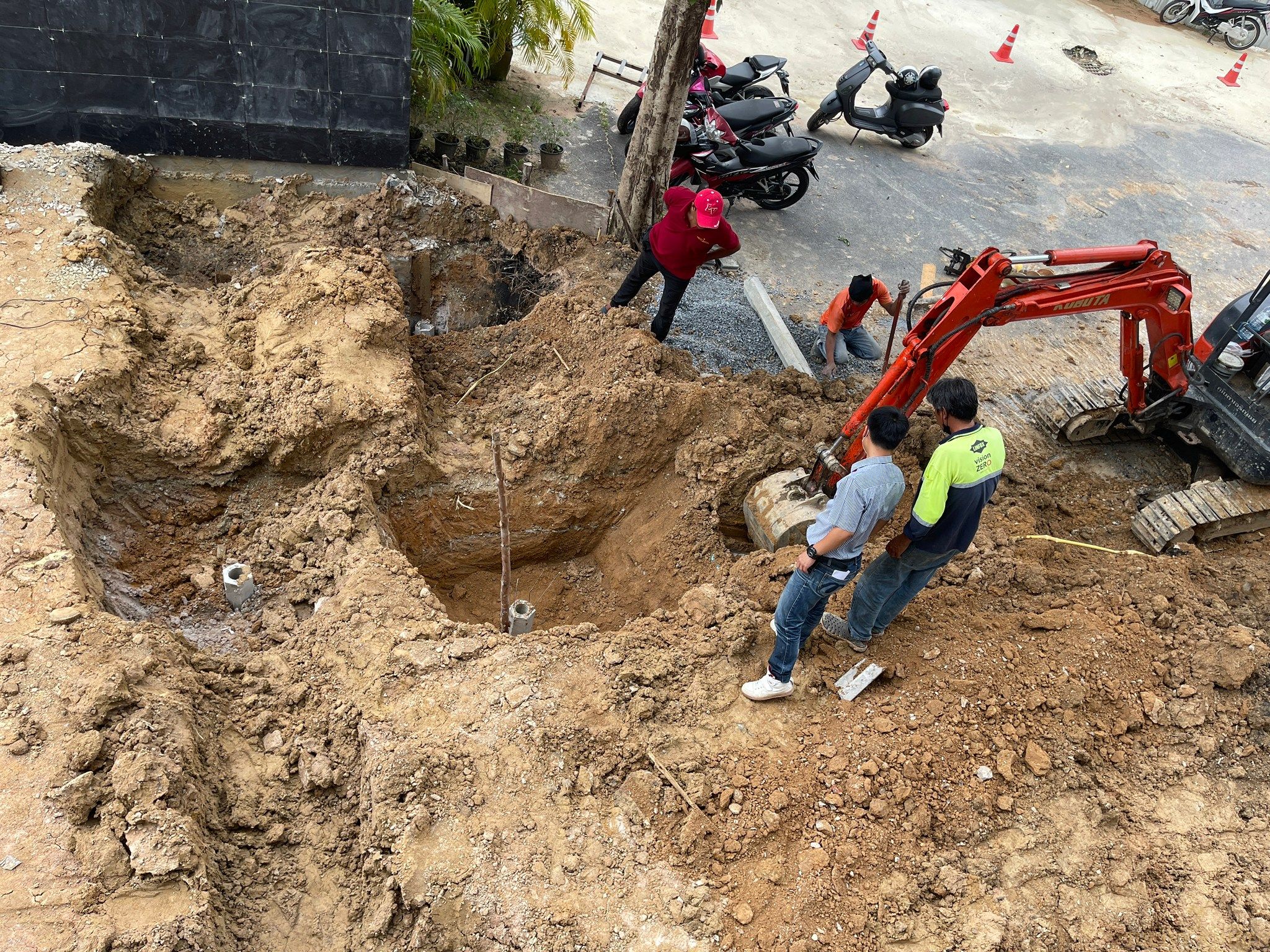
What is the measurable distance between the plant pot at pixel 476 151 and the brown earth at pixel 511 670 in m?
2.99

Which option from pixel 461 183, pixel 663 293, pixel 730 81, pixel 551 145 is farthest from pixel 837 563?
pixel 730 81

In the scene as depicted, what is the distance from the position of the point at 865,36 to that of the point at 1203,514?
11.1 m

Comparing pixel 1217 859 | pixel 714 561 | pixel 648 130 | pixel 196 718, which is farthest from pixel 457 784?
pixel 648 130

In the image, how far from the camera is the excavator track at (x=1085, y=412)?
24.8 ft

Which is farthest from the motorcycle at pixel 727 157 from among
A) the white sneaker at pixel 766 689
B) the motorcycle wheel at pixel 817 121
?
the white sneaker at pixel 766 689

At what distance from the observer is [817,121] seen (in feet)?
39.2

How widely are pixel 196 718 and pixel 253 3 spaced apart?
20.4 feet

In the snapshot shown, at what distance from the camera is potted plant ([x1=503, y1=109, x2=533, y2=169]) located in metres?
9.86

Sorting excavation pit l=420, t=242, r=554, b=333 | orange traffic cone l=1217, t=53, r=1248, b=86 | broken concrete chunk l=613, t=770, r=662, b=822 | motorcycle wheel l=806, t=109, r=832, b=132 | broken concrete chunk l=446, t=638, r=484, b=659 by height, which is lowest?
excavation pit l=420, t=242, r=554, b=333

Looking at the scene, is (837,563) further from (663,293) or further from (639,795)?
(663,293)

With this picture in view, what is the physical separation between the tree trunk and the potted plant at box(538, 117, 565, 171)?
5.96 feet

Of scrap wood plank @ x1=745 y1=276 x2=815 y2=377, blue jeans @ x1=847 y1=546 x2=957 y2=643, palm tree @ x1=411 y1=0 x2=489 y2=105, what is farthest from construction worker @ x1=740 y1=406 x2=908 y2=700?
palm tree @ x1=411 y1=0 x2=489 y2=105

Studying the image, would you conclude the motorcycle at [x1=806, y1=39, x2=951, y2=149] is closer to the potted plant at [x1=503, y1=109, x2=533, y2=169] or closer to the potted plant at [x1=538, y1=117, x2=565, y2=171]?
the potted plant at [x1=538, y1=117, x2=565, y2=171]

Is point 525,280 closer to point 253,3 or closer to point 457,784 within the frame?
point 253,3
